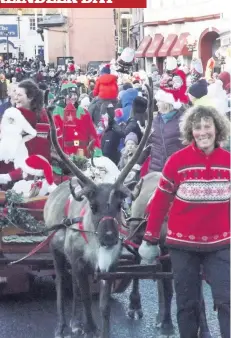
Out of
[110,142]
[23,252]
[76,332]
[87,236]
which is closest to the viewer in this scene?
[87,236]

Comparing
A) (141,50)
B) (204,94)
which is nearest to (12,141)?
(204,94)

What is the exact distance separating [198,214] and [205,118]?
0.57 metres

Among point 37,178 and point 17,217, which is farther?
point 37,178

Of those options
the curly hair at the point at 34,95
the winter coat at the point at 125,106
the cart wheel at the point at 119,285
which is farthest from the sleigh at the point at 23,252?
the winter coat at the point at 125,106

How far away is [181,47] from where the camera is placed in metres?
40.5

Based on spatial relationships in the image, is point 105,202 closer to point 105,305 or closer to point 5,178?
point 105,305

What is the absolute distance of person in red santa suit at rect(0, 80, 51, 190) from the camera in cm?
787

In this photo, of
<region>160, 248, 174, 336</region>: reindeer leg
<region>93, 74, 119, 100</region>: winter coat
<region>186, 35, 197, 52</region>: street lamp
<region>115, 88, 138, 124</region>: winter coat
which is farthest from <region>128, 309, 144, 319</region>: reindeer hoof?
<region>186, 35, 197, 52</region>: street lamp

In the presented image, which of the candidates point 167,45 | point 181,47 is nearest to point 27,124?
point 181,47

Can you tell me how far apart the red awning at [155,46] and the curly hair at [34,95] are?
120ft

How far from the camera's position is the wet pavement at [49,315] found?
23.1 feet

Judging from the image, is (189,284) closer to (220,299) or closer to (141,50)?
(220,299)

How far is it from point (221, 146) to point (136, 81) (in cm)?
1623

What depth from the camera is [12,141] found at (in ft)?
25.7
